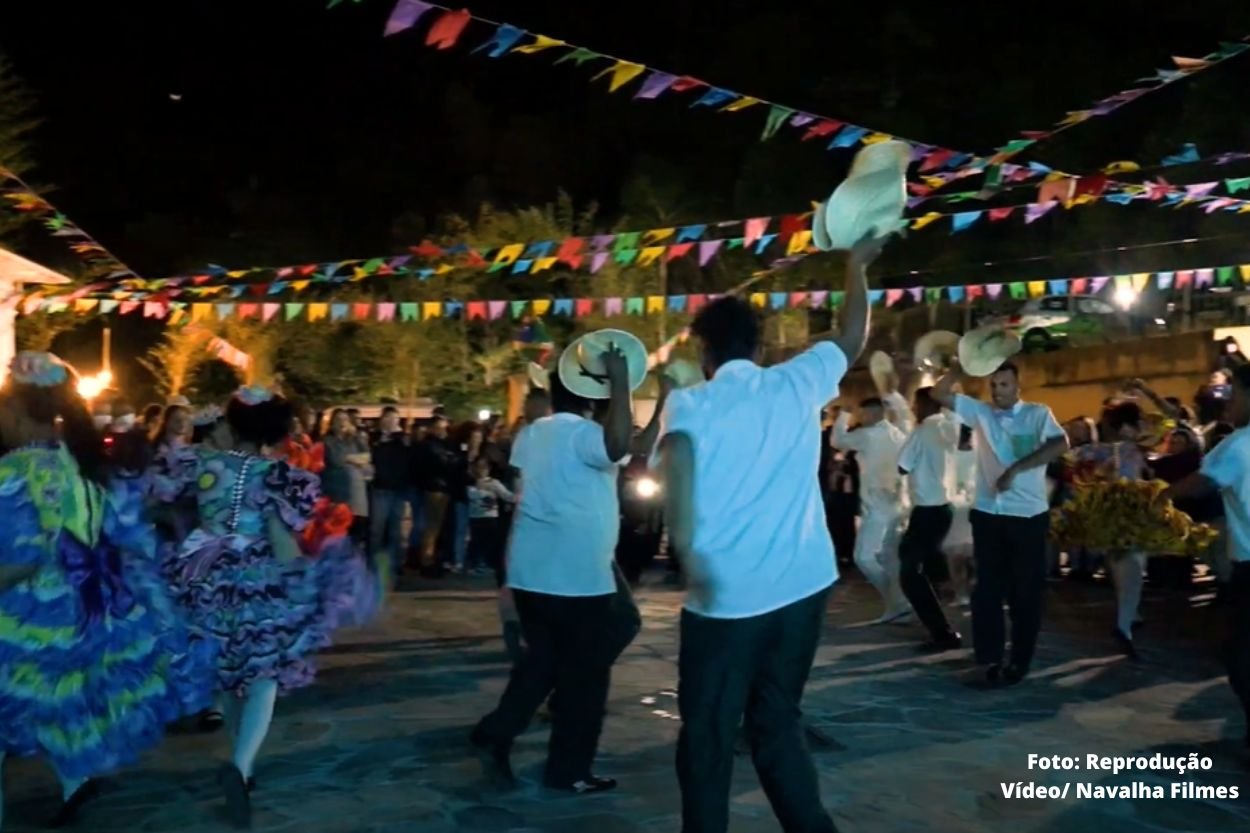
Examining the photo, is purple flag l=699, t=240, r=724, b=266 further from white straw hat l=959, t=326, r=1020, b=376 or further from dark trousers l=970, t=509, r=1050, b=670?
dark trousers l=970, t=509, r=1050, b=670

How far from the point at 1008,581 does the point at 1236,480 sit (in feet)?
5.76

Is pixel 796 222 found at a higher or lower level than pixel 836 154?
lower

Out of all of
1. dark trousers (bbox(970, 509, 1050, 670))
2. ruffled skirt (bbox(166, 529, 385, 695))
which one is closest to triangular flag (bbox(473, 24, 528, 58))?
ruffled skirt (bbox(166, 529, 385, 695))

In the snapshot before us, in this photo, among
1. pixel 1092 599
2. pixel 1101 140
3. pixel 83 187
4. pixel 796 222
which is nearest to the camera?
pixel 796 222

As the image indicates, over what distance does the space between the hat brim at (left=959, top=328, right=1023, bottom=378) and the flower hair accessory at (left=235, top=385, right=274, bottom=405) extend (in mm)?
3820

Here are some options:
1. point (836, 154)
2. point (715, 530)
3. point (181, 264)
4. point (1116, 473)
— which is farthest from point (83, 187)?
point (715, 530)

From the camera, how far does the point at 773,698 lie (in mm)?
3875

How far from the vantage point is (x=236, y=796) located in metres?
5.05

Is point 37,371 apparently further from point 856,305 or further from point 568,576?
point 856,305

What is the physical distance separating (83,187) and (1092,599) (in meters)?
35.7

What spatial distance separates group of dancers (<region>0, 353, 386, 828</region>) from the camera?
4.73 meters

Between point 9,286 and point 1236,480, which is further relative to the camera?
point 9,286

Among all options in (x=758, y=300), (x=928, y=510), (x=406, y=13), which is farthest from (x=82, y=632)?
(x=758, y=300)

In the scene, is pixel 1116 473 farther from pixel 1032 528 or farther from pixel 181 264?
pixel 181 264
